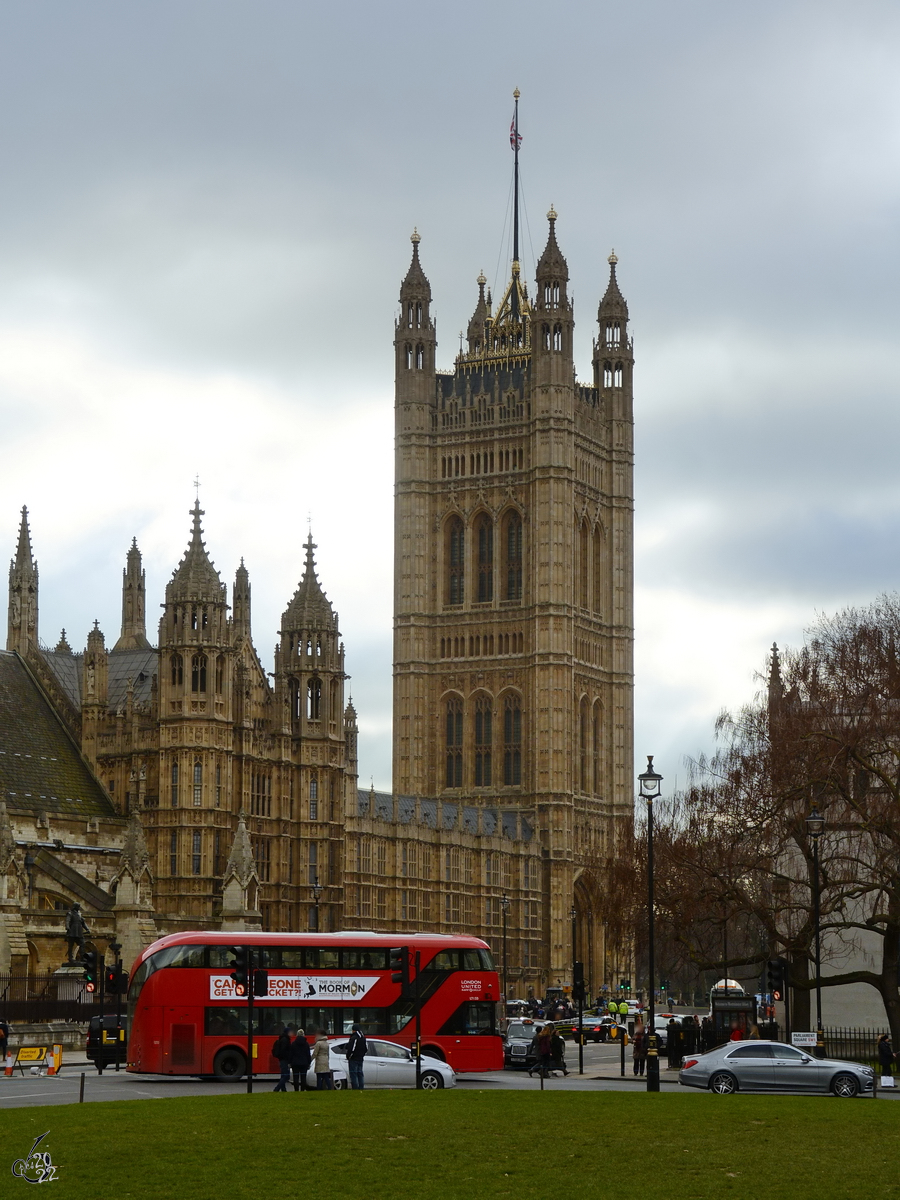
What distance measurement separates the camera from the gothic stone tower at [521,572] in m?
150

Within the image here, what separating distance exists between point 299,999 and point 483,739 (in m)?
104

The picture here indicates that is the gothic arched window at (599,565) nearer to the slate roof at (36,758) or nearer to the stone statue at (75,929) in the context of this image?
the slate roof at (36,758)

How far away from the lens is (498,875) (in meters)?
136

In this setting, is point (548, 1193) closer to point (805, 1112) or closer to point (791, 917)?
point (805, 1112)

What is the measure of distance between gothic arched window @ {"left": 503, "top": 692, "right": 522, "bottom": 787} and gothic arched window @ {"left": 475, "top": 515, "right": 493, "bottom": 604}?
863cm

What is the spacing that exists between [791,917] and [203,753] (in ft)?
91.9

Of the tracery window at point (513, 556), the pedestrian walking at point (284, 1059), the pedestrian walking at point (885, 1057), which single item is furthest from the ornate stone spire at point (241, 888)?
the tracery window at point (513, 556)

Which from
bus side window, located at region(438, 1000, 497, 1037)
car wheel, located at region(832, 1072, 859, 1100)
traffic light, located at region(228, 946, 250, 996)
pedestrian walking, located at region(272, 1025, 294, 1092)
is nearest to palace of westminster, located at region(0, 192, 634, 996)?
bus side window, located at region(438, 1000, 497, 1037)

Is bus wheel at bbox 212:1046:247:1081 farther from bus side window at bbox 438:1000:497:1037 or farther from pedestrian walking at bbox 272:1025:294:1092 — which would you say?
bus side window at bbox 438:1000:497:1037

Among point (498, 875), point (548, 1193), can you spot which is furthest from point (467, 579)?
point (548, 1193)

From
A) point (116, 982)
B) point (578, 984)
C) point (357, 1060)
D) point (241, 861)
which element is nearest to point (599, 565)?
point (241, 861)

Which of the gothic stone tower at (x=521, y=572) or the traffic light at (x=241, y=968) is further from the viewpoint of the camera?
the gothic stone tower at (x=521, y=572)

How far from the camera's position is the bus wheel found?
4722 centimetres

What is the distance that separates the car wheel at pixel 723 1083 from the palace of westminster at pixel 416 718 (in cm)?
2983
